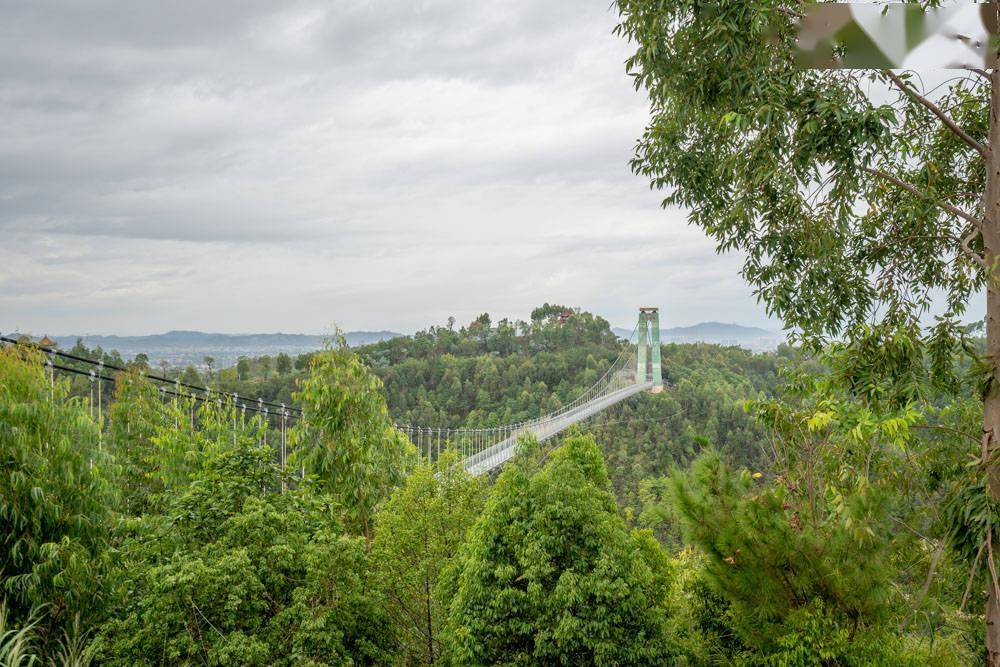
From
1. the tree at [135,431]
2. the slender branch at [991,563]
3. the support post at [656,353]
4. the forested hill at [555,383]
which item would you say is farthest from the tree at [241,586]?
the support post at [656,353]

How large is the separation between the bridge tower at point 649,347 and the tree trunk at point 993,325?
28936 millimetres

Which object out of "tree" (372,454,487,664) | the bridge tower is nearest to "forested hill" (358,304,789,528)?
the bridge tower

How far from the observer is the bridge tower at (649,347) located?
3275 centimetres

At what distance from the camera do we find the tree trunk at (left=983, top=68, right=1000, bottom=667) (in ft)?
10.1

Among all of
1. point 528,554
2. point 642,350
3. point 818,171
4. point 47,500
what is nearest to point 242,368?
point 642,350

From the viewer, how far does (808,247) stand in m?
3.85

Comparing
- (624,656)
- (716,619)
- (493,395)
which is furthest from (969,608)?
(493,395)

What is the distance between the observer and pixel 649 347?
117ft

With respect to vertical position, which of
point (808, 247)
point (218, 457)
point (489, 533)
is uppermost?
point (808, 247)

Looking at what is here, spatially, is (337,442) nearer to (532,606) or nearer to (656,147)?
(532,606)

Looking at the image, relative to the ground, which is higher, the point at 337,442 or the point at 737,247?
the point at 737,247

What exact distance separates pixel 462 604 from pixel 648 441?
21.2 metres

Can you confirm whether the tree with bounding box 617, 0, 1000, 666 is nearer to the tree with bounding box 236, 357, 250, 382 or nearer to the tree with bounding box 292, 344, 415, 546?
the tree with bounding box 292, 344, 415, 546

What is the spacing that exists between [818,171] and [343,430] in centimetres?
366
